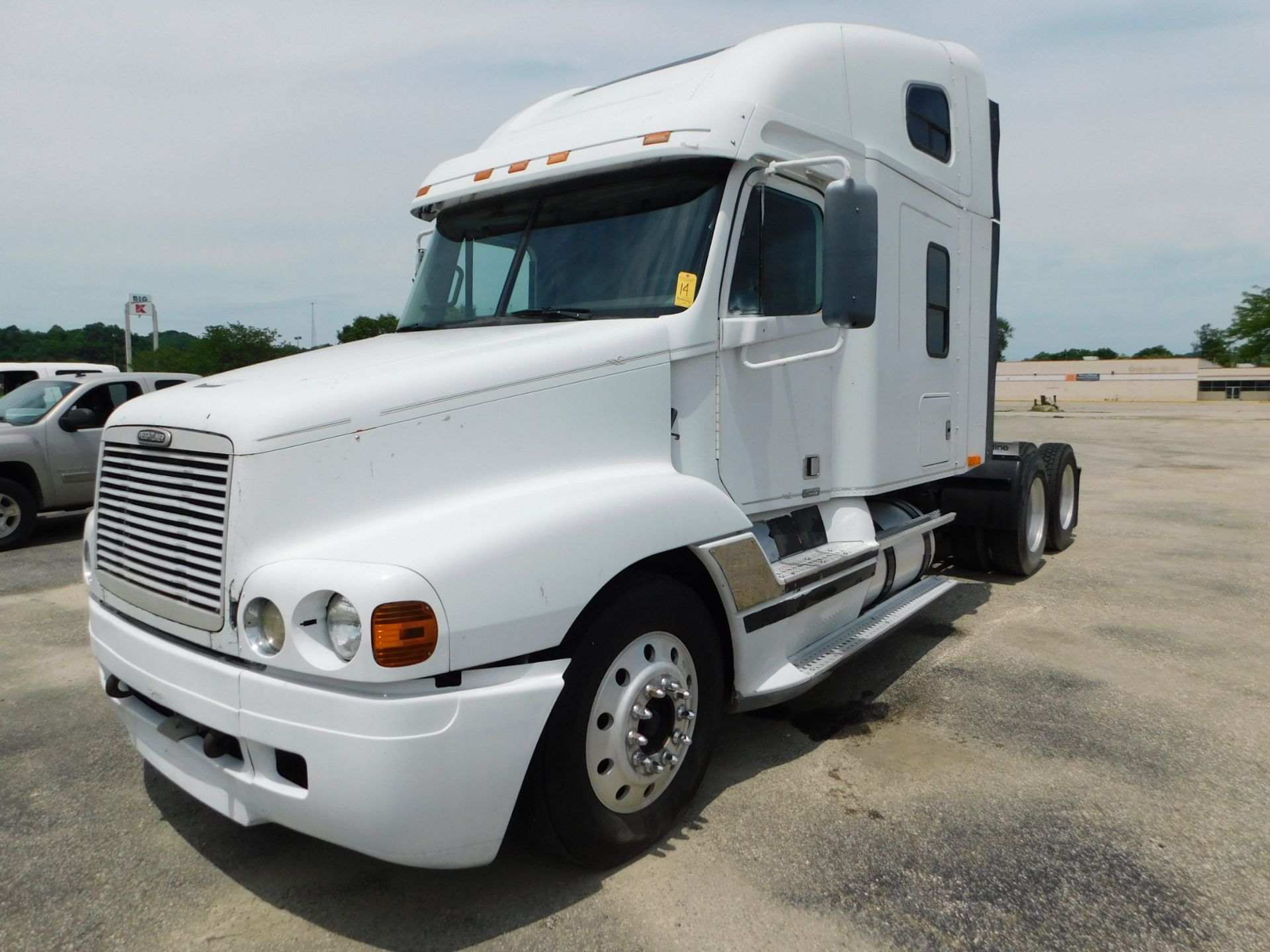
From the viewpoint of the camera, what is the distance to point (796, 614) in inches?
155

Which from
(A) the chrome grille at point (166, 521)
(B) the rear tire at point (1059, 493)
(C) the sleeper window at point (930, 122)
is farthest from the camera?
(B) the rear tire at point (1059, 493)

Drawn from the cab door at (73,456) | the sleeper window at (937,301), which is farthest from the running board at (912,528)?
the cab door at (73,456)

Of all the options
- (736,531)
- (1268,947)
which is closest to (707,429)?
(736,531)

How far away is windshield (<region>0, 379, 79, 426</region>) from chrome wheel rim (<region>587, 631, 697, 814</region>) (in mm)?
9568

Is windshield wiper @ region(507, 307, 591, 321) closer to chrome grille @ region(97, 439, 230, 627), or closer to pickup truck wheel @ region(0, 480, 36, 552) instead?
Result: chrome grille @ region(97, 439, 230, 627)

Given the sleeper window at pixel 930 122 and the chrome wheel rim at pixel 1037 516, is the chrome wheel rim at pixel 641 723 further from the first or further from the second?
the chrome wheel rim at pixel 1037 516

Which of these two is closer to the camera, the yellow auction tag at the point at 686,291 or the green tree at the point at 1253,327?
the yellow auction tag at the point at 686,291

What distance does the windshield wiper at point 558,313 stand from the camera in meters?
3.69

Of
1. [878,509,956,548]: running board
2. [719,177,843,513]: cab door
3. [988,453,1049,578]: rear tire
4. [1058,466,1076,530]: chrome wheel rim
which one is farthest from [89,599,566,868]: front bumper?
[1058,466,1076,530]: chrome wheel rim

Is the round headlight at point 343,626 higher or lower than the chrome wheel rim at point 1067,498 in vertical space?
higher

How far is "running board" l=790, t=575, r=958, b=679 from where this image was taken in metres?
4.03

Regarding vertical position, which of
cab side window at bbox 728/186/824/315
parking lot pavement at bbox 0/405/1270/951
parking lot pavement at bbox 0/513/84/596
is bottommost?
parking lot pavement at bbox 0/405/1270/951

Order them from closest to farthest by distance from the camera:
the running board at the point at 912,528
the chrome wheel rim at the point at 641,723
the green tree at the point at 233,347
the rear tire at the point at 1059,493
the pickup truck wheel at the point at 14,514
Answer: the chrome wheel rim at the point at 641,723, the running board at the point at 912,528, the rear tire at the point at 1059,493, the pickup truck wheel at the point at 14,514, the green tree at the point at 233,347

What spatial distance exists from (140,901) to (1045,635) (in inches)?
210
